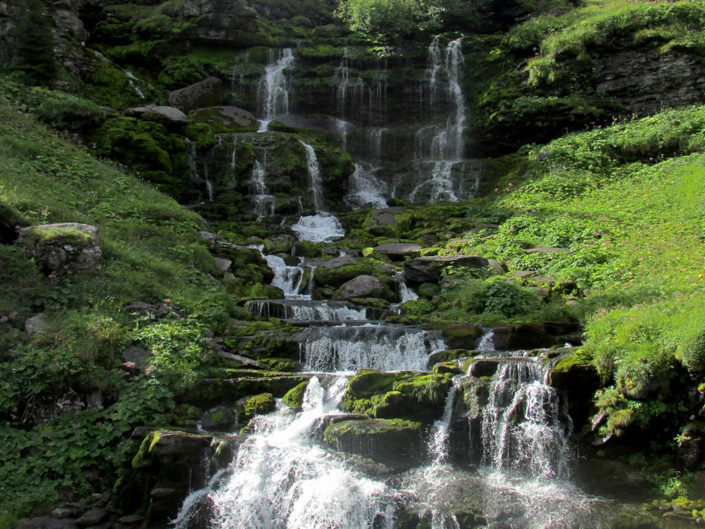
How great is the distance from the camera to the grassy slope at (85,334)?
21.7 ft

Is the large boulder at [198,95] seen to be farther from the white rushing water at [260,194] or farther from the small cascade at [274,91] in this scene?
the white rushing water at [260,194]

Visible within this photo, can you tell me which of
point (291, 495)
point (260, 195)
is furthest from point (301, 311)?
point (260, 195)

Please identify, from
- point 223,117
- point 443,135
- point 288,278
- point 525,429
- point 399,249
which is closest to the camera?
point 525,429

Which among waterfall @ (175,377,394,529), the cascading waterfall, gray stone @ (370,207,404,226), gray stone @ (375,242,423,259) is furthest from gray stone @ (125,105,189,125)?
waterfall @ (175,377,394,529)

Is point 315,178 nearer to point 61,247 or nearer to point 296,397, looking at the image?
point 61,247

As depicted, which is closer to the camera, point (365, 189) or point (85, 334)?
point (85, 334)

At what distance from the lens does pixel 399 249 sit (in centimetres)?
1559

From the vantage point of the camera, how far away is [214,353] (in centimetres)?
888

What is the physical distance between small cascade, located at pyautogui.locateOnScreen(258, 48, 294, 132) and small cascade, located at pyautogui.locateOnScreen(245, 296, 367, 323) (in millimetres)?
15717

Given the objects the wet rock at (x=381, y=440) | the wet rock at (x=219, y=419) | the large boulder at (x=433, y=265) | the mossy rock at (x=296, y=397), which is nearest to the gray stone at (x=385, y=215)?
the large boulder at (x=433, y=265)

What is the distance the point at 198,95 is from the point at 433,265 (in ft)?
54.2

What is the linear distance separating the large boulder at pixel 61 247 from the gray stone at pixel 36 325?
1272 mm

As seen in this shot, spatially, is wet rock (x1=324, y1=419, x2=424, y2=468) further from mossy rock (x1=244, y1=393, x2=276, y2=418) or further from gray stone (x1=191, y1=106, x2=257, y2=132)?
gray stone (x1=191, y1=106, x2=257, y2=132)

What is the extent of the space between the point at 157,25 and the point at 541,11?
2000cm
